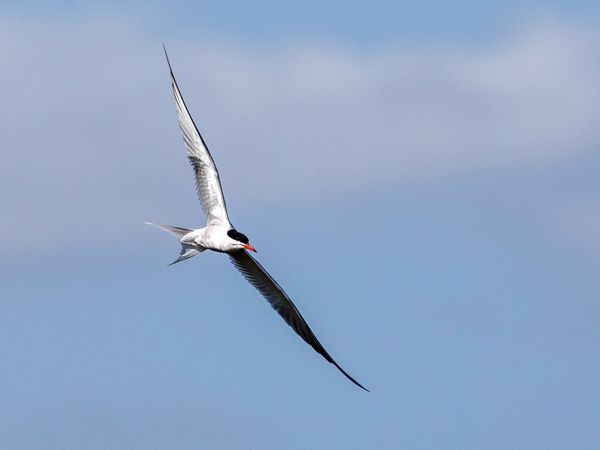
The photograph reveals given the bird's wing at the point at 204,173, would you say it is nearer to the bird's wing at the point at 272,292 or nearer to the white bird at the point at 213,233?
the white bird at the point at 213,233

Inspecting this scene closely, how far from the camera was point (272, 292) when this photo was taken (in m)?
22.1

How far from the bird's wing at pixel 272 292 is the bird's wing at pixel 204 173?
796mm

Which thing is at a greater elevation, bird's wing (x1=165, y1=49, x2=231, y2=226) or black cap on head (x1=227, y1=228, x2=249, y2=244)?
bird's wing (x1=165, y1=49, x2=231, y2=226)

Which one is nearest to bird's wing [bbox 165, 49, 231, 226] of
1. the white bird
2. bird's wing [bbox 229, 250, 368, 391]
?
the white bird

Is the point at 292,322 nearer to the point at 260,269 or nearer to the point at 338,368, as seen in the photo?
the point at 260,269

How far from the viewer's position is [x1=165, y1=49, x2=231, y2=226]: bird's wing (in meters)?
21.6

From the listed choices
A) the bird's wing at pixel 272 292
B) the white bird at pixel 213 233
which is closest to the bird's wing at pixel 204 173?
the white bird at pixel 213 233

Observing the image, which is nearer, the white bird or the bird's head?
the bird's head

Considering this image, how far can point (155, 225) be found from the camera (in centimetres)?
2080

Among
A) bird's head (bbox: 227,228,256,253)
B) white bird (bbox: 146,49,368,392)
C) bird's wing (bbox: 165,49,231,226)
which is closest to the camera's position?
bird's head (bbox: 227,228,256,253)

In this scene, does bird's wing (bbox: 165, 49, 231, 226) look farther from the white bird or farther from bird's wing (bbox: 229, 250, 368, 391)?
bird's wing (bbox: 229, 250, 368, 391)

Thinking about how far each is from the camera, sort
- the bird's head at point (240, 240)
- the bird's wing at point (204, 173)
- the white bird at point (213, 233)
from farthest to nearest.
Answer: the bird's wing at point (204, 173) < the white bird at point (213, 233) < the bird's head at point (240, 240)

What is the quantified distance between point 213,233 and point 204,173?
133 centimetres

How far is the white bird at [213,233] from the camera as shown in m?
21.3
